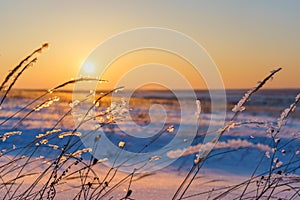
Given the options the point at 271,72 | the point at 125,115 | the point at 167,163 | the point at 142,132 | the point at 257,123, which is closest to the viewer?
the point at 271,72

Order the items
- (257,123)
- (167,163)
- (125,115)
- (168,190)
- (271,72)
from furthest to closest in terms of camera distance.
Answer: (167,163)
(168,190)
(125,115)
(257,123)
(271,72)

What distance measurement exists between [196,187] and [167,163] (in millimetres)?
1222

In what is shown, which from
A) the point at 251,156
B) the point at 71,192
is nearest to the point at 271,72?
the point at 71,192

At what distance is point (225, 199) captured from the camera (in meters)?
3.61

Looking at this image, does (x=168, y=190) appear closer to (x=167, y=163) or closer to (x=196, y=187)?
(x=196, y=187)

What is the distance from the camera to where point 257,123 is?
2355mm

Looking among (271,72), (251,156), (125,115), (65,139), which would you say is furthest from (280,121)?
(65,139)

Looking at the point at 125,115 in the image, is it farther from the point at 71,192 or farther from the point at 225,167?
the point at 225,167

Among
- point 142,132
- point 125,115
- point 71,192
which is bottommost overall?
point 71,192

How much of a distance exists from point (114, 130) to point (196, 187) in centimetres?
482

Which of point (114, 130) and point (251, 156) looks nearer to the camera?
point (251, 156)

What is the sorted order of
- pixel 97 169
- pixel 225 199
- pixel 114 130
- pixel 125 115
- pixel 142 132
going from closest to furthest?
pixel 125 115, pixel 225 199, pixel 97 169, pixel 114 130, pixel 142 132

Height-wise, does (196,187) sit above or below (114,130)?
below

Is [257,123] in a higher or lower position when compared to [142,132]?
lower
